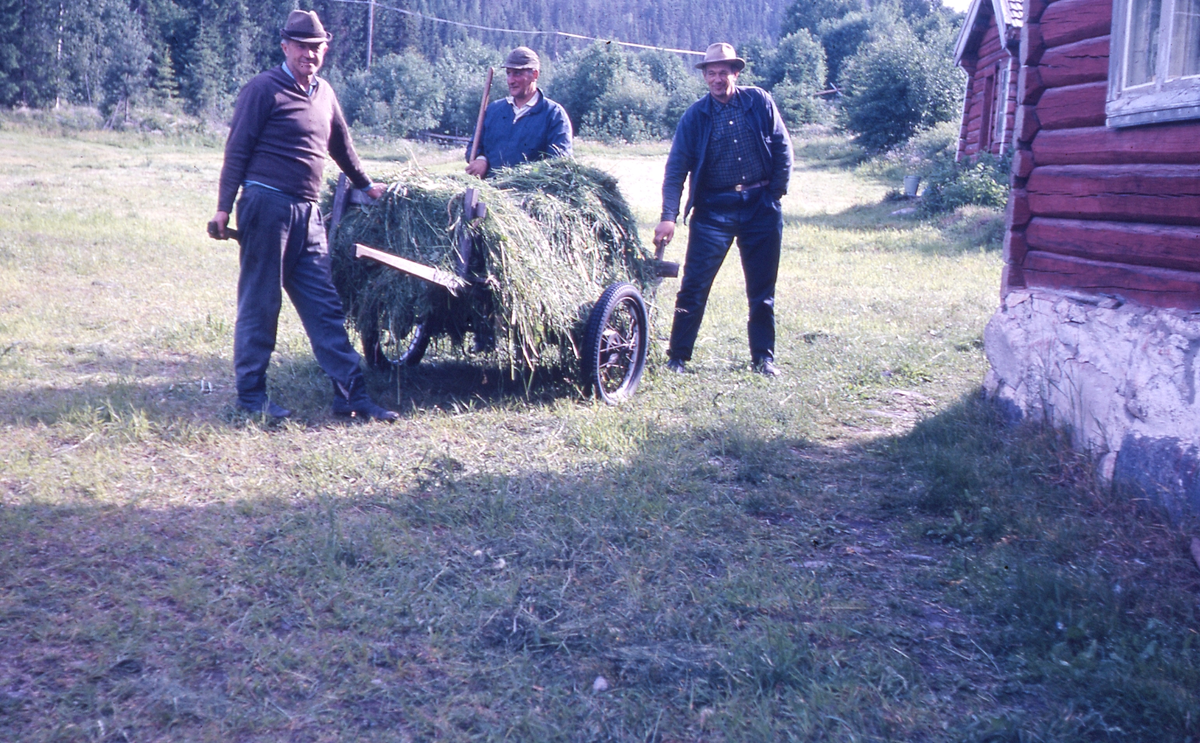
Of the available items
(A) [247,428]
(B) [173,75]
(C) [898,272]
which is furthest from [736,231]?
(B) [173,75]

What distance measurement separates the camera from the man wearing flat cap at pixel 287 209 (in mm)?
4805

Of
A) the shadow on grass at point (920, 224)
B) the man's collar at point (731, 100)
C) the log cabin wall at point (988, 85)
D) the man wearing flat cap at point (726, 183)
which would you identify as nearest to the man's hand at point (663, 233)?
the man wearing flat cap at point (726, 183)

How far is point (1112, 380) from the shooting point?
4371 millimetres

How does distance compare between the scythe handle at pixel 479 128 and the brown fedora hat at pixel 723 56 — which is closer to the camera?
the scythe handle at pixel 479 128

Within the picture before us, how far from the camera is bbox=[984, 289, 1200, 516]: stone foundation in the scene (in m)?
3.91

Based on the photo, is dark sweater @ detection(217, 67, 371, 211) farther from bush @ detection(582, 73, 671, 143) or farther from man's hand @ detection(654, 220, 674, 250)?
bush @ detection(582, 73, 671, 143)

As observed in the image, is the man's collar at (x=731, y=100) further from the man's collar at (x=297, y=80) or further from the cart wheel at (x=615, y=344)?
the man's collar at (x=297, y=80)

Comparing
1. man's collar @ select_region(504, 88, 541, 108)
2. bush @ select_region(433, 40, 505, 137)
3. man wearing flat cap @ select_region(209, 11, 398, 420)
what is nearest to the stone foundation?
man's collar @ select_region(504, 88, 541, 108)

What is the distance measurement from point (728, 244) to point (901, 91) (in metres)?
26.4

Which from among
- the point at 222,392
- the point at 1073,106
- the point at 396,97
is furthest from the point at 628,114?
the point at 1073,106

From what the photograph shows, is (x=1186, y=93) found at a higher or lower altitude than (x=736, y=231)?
higher

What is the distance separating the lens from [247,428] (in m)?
4.89

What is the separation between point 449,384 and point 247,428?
4.97ft

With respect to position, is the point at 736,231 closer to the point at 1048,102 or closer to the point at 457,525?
the point at 1048,102
